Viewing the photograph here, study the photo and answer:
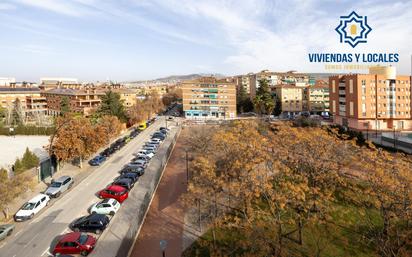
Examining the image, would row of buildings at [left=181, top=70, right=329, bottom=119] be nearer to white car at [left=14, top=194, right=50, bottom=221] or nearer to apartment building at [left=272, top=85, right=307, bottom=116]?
apartment building at [left=272, top=85, right=307, bottom=116]

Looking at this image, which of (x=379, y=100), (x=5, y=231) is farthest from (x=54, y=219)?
(x=379, y=100)

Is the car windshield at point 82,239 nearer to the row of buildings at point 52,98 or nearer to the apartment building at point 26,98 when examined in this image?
the row of buildings at point 52,98

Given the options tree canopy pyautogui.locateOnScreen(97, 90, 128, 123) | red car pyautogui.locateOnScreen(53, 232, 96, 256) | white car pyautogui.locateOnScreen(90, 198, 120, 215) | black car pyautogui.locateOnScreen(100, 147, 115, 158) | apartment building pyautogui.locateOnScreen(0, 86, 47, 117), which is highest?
apartment building pyautogui.locateOnScreen(0, 86, 47, 117)

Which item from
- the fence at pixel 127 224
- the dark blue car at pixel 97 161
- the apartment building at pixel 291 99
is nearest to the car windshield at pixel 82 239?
the fence at pixel 127 224

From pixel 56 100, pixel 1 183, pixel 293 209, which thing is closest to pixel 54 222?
pixel 1 183

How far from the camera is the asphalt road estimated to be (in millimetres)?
18062

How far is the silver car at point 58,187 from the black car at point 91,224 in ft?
23.0

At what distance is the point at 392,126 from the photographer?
6066 centimetres

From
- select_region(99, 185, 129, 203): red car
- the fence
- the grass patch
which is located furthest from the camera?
select_region(99, 185, 129, 203): red car

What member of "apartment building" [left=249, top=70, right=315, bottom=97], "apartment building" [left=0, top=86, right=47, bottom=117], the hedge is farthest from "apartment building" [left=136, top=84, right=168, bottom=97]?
the hedge

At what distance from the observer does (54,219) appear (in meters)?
21.9

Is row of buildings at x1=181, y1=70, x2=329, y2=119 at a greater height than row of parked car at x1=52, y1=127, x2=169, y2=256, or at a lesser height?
greater

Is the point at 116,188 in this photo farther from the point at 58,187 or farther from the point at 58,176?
the point at 58,176

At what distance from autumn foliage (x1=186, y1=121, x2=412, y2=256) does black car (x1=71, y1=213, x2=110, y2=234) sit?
5.85 m
